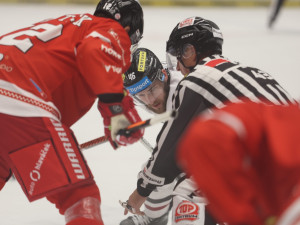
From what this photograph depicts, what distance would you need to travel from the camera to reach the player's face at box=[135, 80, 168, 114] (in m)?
2.85

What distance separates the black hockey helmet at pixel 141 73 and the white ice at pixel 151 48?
551 mm

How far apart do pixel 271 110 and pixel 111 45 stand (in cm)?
86

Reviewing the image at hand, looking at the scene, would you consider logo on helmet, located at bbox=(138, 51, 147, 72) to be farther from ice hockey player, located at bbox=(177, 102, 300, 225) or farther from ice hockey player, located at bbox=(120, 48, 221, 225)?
ice hockey player, located at bbox=(177, 102, 300, 225)

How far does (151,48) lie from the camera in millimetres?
5883

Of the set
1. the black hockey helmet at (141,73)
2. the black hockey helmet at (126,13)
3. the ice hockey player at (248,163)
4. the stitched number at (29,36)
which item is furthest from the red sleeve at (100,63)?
the black hockey helmet at (141,73)

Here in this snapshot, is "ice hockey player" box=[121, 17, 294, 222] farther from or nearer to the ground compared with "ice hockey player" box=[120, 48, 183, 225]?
farther from the ground

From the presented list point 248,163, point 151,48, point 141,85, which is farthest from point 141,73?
point 151,48

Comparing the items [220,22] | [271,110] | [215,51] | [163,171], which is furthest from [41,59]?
[220,22]

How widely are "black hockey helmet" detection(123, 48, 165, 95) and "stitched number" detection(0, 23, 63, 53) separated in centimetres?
78

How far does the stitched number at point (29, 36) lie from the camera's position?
2014 mm

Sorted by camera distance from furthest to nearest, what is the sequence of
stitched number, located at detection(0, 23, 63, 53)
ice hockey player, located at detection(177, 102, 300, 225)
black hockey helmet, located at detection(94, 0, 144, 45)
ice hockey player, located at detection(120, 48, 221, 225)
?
ice hockey player, located at detection(120, 48, 221, 225)
black hockey helmet, located at detection(94, 0, 144, 45)
stitched number, located at detection(0, 23, 63, 53)
ice hockey player, located at detection(177, 102, 300, 225)

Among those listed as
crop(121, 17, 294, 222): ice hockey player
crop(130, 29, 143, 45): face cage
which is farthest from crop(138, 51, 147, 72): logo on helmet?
crop(121, 17, 294, 222): ice hockey player

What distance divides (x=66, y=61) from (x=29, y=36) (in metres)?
0.16

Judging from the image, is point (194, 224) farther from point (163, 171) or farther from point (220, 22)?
point (220, 22)
